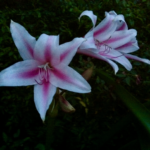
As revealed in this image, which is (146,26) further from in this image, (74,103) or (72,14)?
(74,103)

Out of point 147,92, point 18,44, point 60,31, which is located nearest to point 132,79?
point 147,92

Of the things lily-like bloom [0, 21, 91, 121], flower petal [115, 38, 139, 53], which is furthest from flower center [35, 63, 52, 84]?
flower petal [115, 38, 139, 53]

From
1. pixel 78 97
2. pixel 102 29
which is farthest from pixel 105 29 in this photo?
pixel 78 97

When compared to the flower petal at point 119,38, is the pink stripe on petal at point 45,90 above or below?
below

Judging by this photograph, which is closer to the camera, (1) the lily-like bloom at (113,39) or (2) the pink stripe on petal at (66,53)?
(2) the pink stripe on petal at (66,53)

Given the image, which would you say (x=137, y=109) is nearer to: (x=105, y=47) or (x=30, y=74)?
(x=105, y=47)

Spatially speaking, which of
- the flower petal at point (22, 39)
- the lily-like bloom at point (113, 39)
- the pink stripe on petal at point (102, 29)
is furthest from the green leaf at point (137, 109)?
the flower petal at point (22, 39)

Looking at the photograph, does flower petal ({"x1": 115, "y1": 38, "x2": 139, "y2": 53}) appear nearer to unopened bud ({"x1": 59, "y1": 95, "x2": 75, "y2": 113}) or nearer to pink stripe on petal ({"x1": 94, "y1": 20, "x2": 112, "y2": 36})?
pink stripe on petal ({"x1": 94, "y1": 20, "x2": 112, "y2": 36})

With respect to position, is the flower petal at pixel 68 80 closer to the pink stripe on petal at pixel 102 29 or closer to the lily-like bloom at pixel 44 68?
the lily-like bloom at pixel 44 68
